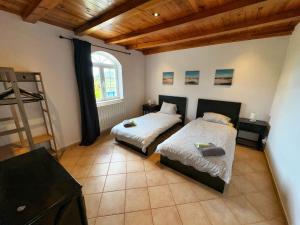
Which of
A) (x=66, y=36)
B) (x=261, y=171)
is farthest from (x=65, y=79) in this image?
(x=261, y=171)

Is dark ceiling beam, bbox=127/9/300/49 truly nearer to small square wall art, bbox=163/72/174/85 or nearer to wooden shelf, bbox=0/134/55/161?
small square wall art, bbox=163/72/174/85

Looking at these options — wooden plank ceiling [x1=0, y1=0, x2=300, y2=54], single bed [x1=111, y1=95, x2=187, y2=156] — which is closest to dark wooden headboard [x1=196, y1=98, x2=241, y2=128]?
single bed [x1=111, y1=95, x2=187, y2=156]

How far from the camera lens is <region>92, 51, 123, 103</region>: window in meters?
3.44

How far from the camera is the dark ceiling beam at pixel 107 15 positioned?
64.8 inches


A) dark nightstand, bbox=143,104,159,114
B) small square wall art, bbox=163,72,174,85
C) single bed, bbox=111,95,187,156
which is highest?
small square wall art, bbox=163,72,174,85

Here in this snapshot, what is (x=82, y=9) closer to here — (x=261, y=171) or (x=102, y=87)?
(x=102, y=87)

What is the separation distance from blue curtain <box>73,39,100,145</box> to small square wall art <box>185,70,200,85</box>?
2436 millimetres

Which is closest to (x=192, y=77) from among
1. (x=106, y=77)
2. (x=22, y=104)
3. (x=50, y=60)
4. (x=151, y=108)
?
(x=151, y=108)

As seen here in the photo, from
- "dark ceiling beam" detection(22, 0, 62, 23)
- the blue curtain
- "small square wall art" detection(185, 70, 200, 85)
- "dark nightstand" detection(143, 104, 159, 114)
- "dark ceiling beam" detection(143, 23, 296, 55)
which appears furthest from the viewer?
"dark nightstand" detection(143, 104, 159, 114)

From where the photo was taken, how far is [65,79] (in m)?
2.66

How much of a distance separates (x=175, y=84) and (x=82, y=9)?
278 centimetres

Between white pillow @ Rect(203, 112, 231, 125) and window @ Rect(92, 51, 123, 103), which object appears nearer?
white pillow @ Rect(203, 112, 231, 125)

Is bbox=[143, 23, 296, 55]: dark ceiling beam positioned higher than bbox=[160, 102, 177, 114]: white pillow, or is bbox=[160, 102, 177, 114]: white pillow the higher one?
bbox=[143, 23, 296, 55]: dark ceiling beam

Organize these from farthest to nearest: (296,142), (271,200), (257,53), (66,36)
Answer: (257,53) < (66,36) < (271,200) < (296,142)
